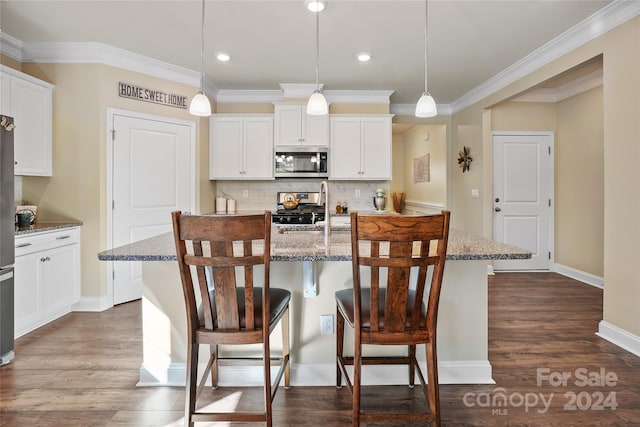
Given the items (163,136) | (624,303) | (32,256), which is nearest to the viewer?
(624,303)

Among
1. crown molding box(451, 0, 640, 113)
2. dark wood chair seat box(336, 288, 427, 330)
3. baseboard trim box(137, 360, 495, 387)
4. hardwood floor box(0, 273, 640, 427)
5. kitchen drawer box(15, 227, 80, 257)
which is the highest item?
crown molding box(451, 0, 640, 113)

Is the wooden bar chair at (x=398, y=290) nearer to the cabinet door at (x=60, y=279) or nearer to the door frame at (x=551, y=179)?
the cabinet door at (x=60, y=279)

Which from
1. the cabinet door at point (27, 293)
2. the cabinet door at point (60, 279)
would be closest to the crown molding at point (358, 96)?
the cabinet door at point (60, 279)

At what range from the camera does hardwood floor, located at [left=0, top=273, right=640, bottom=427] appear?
5.92 ft

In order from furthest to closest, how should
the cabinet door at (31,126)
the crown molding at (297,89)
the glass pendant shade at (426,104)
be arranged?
the crown molding at (297,89)
the cabinet door at (31,126)
the glass pendant shade at (426,104)

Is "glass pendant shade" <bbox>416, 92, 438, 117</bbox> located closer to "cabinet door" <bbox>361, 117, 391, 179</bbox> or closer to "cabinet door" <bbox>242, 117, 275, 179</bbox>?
"cabinet door" <bbox>361, 117, 391, 179</bbox>

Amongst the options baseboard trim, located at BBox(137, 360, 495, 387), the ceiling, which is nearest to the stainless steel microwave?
the ceiling

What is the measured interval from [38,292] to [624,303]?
4.71 m

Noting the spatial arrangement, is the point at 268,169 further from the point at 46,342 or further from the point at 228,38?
the point at 46,342

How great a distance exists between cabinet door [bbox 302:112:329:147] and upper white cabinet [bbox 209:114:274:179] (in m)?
0.46

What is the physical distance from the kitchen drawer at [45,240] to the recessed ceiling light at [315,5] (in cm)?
286

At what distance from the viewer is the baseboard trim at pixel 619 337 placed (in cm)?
255

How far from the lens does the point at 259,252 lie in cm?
174

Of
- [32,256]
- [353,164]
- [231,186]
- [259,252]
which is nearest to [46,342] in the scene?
[32,256]
